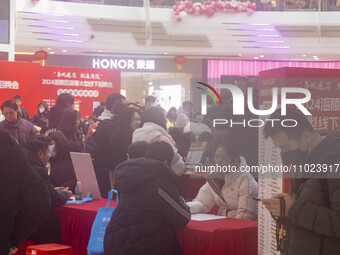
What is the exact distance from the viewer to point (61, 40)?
17.0m

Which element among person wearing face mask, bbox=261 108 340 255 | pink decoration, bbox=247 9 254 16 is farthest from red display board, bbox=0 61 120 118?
person wearing face mask, bbox=261 108 340 255

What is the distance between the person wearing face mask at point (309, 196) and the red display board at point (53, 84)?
8196 mm

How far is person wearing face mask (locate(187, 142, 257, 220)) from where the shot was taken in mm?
4199

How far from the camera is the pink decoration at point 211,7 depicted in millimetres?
17781

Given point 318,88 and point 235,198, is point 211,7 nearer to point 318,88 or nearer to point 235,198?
point 235,198

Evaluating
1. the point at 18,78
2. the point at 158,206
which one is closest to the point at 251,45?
the point at 18,78

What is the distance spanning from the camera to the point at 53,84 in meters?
11.6

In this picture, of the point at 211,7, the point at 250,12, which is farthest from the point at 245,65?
the point at 211,7

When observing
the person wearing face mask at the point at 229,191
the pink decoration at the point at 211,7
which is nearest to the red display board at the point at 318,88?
the person wearing face mask at the point at 229,191

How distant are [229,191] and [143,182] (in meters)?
0.82

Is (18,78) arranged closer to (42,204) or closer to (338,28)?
(42,204)

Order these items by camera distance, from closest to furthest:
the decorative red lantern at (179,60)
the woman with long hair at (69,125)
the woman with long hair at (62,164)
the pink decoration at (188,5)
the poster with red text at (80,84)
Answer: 1. the woman with long hair at (62,164)
2. the woman with long hair at (69,125)
3. the poster with red text at (80,84)
4. the pink decoration at (188,5)
5. the decorative red lantern at (179,60)

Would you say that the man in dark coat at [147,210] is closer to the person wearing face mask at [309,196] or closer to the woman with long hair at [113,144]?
the person wearing face mask at [309,196]

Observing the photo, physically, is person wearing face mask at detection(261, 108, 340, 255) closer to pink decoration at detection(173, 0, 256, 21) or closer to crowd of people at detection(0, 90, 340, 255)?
crowd of people at detection(0, 90, 340, 255)
